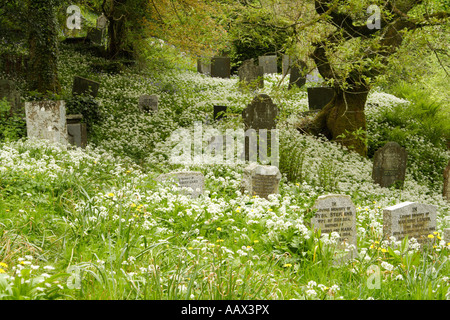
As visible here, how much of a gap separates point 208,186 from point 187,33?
952 centimetres

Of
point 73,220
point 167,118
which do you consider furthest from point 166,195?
point 167,118

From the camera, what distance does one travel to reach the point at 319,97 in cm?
1797

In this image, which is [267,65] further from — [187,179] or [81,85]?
[187,179]

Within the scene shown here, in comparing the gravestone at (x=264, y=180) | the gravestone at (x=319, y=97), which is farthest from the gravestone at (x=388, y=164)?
the gravestone at (x=319, y=97)

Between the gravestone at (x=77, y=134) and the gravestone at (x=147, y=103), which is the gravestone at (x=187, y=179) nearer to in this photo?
the gravestone at (x=77, y=134)

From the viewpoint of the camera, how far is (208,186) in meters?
8.52

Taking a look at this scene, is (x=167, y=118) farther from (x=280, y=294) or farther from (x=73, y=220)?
(x=280, y=294)

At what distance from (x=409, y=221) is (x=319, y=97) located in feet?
39.0

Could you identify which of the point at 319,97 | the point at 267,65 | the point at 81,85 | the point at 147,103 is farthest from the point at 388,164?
the point at 267,65

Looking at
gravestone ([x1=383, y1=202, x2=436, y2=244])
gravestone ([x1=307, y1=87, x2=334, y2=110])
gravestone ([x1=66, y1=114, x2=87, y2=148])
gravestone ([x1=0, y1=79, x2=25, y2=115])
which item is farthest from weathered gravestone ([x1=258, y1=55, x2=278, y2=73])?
gravestone ([x1=383, y1=202, x2=436, y2=244])

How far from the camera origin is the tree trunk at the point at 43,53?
13695 mm
